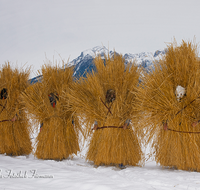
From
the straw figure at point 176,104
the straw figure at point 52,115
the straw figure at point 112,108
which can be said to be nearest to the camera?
the straw figure at point 176,104

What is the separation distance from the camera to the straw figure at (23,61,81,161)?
8.00 ft

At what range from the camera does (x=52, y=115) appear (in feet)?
8.02

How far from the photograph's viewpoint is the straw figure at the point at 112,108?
207 cm

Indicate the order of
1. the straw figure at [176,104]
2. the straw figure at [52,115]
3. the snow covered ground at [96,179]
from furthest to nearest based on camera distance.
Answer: the straw figure at [52,115]
the straw figure at [176,104]
the snow covered ground at [96,179]

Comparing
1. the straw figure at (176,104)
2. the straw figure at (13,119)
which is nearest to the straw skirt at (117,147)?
the straw figure at (176,104)

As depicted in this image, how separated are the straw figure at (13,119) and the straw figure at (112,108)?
101cm

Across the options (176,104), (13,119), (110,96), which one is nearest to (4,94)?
(13,119)

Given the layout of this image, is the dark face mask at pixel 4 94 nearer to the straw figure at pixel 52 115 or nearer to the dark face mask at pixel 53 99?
the straw figure at pixel 52 115

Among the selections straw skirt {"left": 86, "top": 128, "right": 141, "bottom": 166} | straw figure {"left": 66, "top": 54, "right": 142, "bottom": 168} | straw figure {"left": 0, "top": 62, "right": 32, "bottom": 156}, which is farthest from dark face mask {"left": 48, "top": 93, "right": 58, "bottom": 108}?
straw skirt {"left": 86, "top": 128, "right": 141, "bottom": 166}

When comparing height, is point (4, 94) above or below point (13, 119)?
above

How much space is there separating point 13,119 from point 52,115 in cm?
64

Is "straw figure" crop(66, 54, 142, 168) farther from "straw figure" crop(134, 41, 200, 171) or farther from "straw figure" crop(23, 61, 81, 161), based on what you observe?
"straw figure" crop(23, 61, 81, 161)

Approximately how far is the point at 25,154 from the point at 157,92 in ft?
6.80

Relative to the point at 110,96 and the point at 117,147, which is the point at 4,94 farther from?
the point at 117,147
